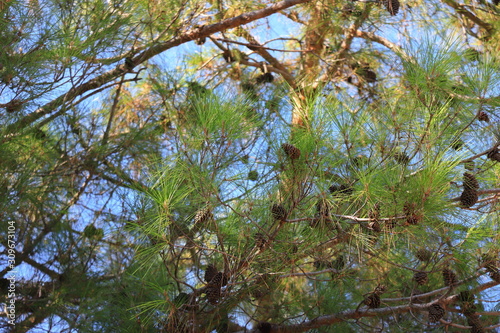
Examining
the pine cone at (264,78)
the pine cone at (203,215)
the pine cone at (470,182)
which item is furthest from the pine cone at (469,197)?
the pine cone at (264,78)

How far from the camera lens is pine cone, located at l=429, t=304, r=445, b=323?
1.50 meters

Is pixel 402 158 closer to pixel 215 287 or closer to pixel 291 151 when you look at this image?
pixel 291 151

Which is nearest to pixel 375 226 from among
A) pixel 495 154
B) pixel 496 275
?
pixel 495 154

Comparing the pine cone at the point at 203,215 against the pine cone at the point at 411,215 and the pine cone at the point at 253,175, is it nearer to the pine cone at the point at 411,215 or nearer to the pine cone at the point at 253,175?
the pine cone at the point at 253,175

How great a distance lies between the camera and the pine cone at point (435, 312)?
4.93ft

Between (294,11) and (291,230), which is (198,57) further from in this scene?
(291,230)

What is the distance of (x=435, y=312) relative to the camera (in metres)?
1.51

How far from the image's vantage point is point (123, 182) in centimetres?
228

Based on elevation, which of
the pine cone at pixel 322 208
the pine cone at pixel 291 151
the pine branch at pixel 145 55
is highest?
the pine branch at pixel 145 55

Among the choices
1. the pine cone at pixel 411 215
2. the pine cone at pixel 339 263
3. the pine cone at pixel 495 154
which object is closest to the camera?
the pine cone at pixel 411 215

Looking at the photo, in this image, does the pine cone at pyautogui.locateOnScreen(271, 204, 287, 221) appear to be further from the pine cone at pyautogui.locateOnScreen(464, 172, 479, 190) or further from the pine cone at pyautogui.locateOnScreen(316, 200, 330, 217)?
the pine cone at pyautogui.locateOnScreen(464, 172, 479, 190)

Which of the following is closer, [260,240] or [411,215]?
[411,215]

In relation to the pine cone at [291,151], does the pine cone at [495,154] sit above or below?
above

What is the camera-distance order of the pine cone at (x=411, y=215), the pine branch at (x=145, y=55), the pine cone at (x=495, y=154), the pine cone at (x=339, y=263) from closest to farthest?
the pine cone at (x=411, y=215) → the pine cone at (x=495, y=154) → the pine cone at (x=339, y=263) → the pine branch at (x=145, y=55)
